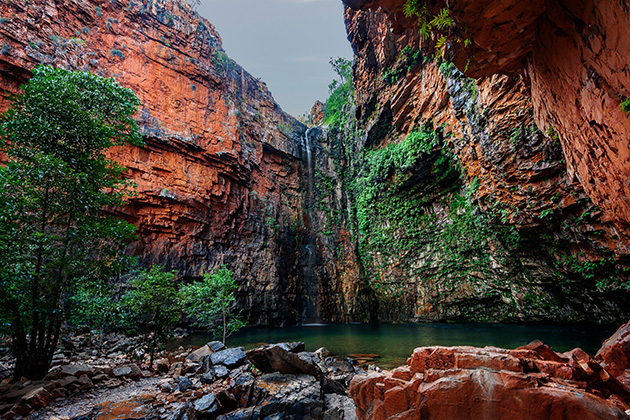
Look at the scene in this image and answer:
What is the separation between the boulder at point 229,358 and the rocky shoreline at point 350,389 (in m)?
0.02

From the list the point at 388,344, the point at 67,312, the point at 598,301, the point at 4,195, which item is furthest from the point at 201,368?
the point at 598,301

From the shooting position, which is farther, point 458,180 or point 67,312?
point 458,180

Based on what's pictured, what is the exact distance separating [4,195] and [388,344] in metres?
10.3

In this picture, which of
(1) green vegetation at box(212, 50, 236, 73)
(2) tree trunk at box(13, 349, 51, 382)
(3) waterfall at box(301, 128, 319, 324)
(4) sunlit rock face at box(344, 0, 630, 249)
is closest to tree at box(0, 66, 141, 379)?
(2) tree trunk at box(13, 349, 51, 382)

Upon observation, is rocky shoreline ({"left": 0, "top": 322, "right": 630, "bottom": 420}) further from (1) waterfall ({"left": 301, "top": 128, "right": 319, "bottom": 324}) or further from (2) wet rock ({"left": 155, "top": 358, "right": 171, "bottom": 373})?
(1) waterfall ({"left": 301, "top": 128, "right": 319, "bottom": 324})

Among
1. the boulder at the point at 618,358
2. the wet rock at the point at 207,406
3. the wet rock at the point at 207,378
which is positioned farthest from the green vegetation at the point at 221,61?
the boulder at the point at 618,358

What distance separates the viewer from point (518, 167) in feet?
26.5

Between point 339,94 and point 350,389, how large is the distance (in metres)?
27.3

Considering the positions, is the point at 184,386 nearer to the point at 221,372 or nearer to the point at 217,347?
the point at 221,372

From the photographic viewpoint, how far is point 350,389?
107 inches

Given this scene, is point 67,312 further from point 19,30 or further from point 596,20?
point 19,30

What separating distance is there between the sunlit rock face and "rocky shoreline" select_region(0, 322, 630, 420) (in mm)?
2343

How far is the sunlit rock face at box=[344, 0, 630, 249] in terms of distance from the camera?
2.38 m

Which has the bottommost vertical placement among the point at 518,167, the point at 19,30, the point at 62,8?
the point at 518,167
